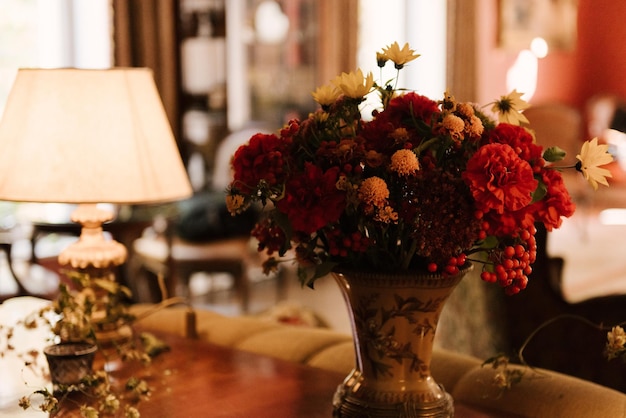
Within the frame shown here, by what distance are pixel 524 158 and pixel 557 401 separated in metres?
0.54

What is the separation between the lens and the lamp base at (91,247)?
6.10 ft

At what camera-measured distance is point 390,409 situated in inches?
51.9

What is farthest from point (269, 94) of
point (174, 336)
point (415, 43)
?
point (174, 336)

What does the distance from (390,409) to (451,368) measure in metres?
0.49

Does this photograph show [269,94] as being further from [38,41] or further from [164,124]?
[164,124]

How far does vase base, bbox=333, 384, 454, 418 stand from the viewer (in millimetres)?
1318

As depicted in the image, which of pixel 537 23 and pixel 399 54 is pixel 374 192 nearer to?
pixel 399 54

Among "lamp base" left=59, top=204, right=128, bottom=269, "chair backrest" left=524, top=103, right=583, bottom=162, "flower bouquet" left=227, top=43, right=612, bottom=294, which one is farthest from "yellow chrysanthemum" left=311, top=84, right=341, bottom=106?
"chair backrest" left=524, top=103, right=583, bottom=162

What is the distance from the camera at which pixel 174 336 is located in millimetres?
2037

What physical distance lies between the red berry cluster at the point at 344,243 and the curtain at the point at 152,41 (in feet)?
12.4

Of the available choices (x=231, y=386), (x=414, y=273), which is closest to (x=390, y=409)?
(x=414, y=273)

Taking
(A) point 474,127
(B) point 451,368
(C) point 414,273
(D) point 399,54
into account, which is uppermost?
(D) point 399,54

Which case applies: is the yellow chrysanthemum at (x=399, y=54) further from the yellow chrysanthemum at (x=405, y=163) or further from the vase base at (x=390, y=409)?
the vase base at (x=390, y=409)

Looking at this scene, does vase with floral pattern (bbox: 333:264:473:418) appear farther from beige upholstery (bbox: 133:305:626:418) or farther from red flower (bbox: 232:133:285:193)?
beige upholstery (bbox: 133:305:626:418)
